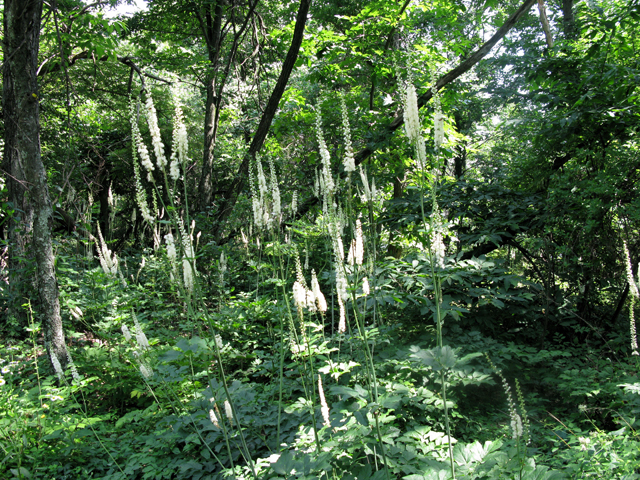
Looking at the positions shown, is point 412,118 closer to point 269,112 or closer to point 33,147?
point 33,147

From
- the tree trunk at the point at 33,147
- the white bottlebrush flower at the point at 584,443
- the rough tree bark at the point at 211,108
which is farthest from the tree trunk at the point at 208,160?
the white bottlebrush flower at the point at 584,443

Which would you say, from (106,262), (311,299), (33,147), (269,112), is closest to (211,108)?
(269,112)

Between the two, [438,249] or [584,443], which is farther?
[584,443]

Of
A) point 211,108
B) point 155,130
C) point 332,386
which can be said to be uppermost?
point 211,108

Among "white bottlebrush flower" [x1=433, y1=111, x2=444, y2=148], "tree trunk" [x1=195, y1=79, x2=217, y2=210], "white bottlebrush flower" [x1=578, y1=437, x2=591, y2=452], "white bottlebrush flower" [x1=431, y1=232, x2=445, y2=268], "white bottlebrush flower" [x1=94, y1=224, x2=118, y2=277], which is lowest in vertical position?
"white bottlebrush flower" [x1=578, y1=437, x2=591, y2=452]

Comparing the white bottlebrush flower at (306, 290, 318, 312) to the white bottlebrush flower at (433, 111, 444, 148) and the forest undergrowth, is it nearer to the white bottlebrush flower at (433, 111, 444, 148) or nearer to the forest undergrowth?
the forest undergrowth

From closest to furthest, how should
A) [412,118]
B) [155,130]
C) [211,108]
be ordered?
[412,118] < [155,130] < [211,108]

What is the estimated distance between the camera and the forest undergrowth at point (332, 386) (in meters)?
1.85

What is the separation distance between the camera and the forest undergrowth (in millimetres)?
1848

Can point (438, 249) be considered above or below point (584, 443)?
above

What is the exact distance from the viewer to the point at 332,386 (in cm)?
204

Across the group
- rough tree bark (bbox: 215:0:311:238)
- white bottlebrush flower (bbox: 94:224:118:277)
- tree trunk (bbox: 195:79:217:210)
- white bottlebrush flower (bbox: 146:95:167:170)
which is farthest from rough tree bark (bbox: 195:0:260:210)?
white bottlebrush flower (bbox: 146:95:167:170)

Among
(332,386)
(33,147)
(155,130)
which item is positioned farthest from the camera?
(33,147)

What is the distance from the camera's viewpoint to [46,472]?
2.70 metres
